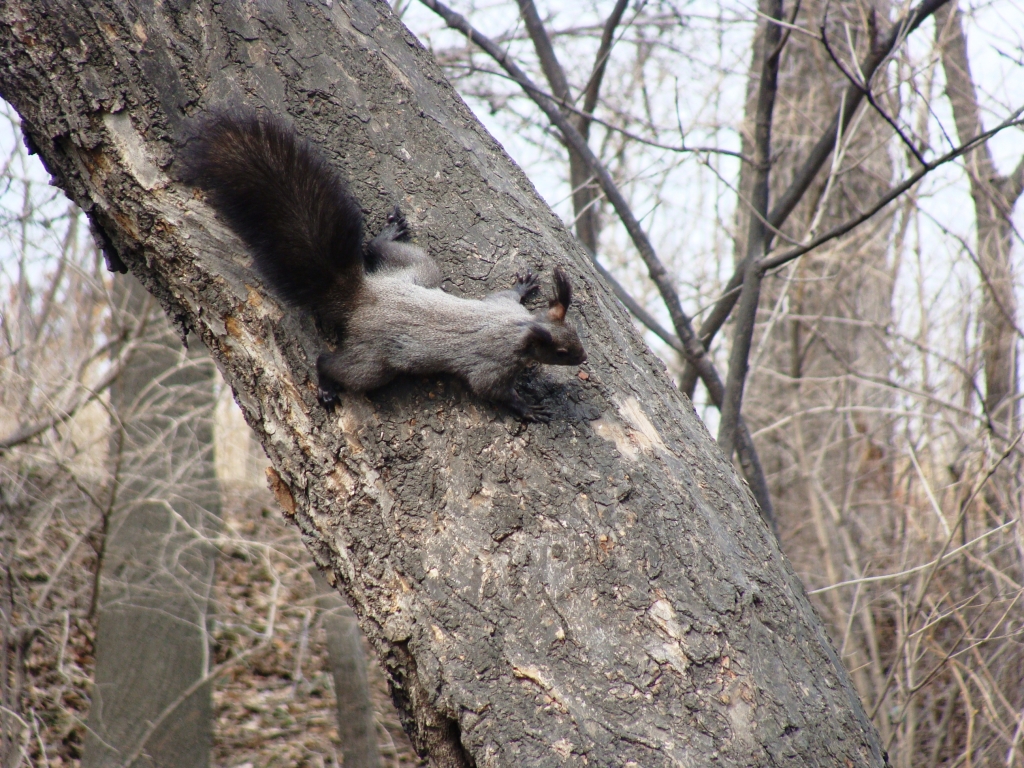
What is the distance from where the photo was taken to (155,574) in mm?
6090

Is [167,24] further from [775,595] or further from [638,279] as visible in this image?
[638,279]

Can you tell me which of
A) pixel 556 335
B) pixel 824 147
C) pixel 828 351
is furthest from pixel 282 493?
pixel 828 351

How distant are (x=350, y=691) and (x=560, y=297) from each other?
514 centimetres

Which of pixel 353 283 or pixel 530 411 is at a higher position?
pixel 353 283

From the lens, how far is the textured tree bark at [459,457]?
163 centimetres

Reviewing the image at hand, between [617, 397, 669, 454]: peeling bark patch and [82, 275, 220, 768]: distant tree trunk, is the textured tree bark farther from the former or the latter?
[82, 275, 220, 768]: distant tree trunk

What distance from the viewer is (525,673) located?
167 cm

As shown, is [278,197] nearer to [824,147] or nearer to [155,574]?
[824,147]

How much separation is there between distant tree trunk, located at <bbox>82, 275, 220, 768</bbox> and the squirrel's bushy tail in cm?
417

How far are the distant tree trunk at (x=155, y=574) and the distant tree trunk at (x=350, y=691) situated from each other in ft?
3.33

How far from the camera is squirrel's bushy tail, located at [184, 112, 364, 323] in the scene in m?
2.10

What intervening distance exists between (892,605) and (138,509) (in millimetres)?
6342

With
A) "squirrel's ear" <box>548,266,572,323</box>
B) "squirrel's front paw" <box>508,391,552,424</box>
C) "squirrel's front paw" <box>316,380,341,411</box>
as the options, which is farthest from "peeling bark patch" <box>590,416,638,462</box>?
"squirrel's front paw" <box>316,380,341,411</box>

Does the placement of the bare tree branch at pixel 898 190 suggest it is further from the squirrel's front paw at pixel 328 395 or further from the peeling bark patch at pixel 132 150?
the peeling bark patch at pixel 132 150
